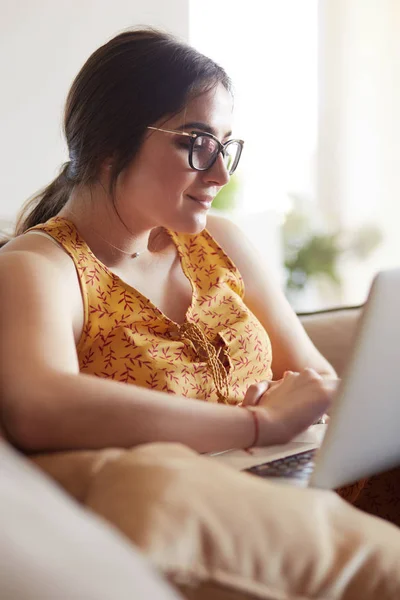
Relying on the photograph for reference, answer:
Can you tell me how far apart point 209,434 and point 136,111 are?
66cm

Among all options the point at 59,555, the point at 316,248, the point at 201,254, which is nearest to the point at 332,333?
the point at 201,254

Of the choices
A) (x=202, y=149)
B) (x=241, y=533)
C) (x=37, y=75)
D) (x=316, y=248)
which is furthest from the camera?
(x=316, y=248)

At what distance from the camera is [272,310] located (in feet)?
5.32

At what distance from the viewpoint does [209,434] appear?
105 cm

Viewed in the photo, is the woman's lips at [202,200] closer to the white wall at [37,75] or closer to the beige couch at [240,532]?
the beige couch at [240,532]

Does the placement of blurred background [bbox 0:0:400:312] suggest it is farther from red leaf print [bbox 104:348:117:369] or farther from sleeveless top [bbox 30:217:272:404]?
red leaf print [bbox 104:348:117:369]

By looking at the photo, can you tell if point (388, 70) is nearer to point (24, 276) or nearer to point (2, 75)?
point (2, 75)

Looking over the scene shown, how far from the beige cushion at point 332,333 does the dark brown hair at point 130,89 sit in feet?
2.17

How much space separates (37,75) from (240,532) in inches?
78.0

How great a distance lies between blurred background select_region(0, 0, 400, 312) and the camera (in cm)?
405

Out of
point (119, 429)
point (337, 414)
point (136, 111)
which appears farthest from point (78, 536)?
point (136, 111)

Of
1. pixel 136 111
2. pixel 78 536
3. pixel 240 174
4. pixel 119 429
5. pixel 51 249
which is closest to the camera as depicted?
pixel 78 536

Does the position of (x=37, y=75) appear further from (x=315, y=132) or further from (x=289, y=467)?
(x=315, y=132)

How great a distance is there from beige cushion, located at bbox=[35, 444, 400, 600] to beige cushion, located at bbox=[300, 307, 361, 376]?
1.20 metres
